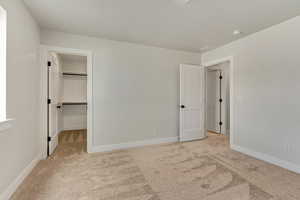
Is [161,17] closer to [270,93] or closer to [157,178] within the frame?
[270,93]

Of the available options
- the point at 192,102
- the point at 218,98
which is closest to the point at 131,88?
the point at 192,102

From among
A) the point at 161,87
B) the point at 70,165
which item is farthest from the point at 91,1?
the point at 70,165

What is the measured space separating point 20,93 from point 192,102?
351 centimetres

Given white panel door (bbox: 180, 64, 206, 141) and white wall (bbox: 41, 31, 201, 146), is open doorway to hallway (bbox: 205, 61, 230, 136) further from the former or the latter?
white wall (bbox: 41, 31, 201, 146)

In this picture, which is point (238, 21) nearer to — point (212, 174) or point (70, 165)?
point (212, 174)

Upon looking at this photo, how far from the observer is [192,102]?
377 centimetres

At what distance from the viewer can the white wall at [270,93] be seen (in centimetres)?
220

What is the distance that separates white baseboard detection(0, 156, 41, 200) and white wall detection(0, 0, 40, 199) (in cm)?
4

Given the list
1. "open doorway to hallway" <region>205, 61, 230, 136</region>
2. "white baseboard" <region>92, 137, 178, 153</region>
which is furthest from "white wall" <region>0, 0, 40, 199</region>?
"open doorway to hallway" <region>205, 61, 230, 136</region>

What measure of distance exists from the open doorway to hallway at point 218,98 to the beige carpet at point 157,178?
184 centimetres

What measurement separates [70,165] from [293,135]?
3.72 m

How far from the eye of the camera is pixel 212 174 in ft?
6.70

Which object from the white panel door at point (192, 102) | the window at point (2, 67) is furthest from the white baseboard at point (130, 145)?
the window at point (2, 67)

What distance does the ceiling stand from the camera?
74.5 inches
